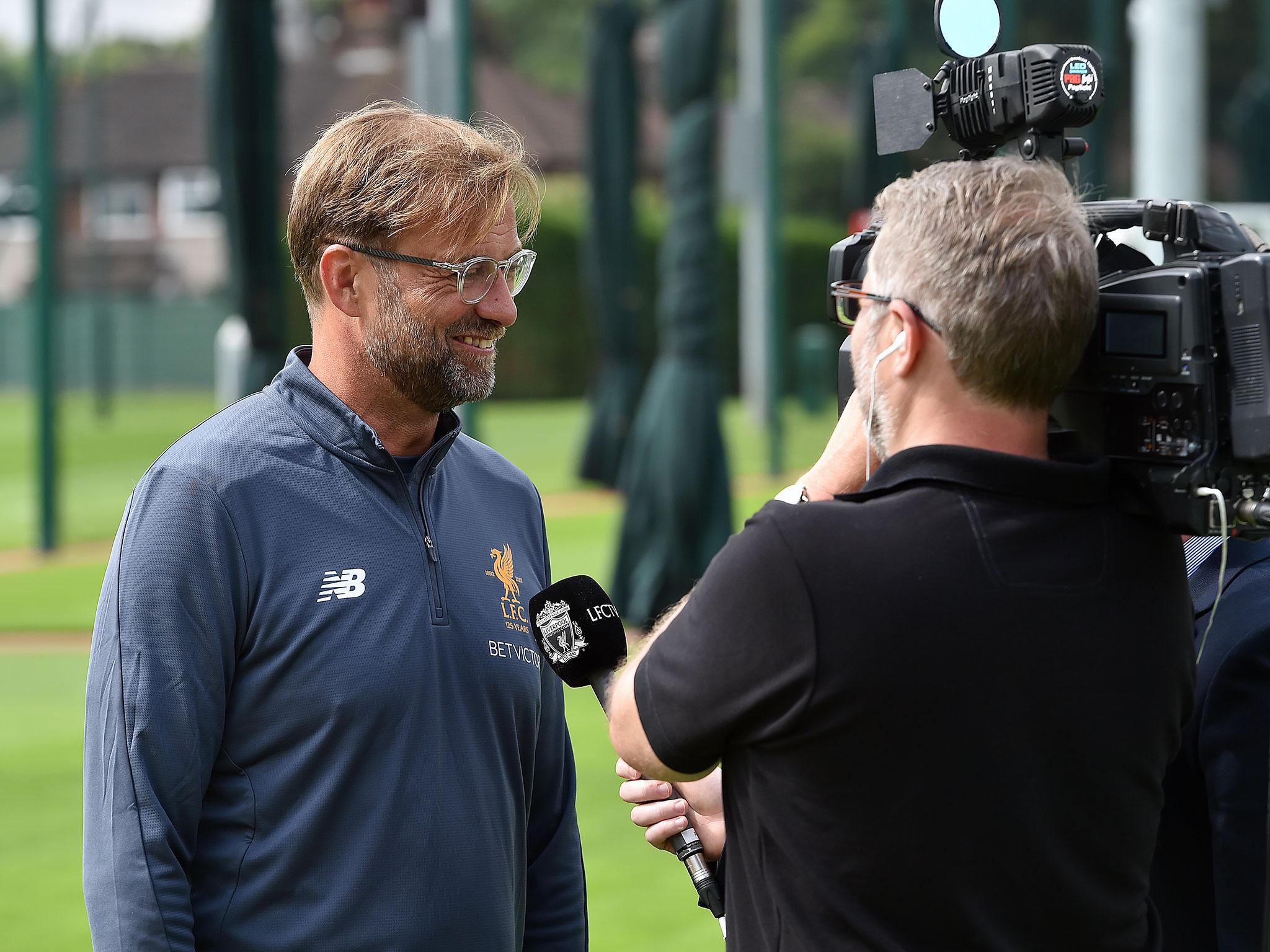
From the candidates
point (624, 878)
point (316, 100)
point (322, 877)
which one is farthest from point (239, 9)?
point (316, 100)

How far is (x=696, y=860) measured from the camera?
2105 millimetres

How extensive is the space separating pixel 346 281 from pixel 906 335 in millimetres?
972

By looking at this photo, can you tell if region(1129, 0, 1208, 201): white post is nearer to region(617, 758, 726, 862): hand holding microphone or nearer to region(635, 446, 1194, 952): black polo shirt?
region(617, 758, 726, 862): hand holding microphone

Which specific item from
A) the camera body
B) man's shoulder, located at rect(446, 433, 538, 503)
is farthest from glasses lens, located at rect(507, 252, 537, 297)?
the camera body

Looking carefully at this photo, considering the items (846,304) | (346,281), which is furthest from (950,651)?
(346,281)

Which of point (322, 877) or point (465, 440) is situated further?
point (465, 440)

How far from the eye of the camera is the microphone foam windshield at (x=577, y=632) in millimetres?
2076

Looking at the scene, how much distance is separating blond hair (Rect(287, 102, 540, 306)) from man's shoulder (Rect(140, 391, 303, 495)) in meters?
0.22

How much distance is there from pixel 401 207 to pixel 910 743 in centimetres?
112

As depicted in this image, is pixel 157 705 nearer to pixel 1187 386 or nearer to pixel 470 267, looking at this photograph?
pixel 470 267

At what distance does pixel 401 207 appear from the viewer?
2289mm

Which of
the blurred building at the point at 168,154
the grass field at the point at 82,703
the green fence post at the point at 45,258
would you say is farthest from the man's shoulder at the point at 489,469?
the blurred building at the point at 168,154

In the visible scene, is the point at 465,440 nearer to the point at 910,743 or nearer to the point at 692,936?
the point at 910,743

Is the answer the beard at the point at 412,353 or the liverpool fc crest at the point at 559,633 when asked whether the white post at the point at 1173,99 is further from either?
the liverpool fc crest at the point at 559,633
